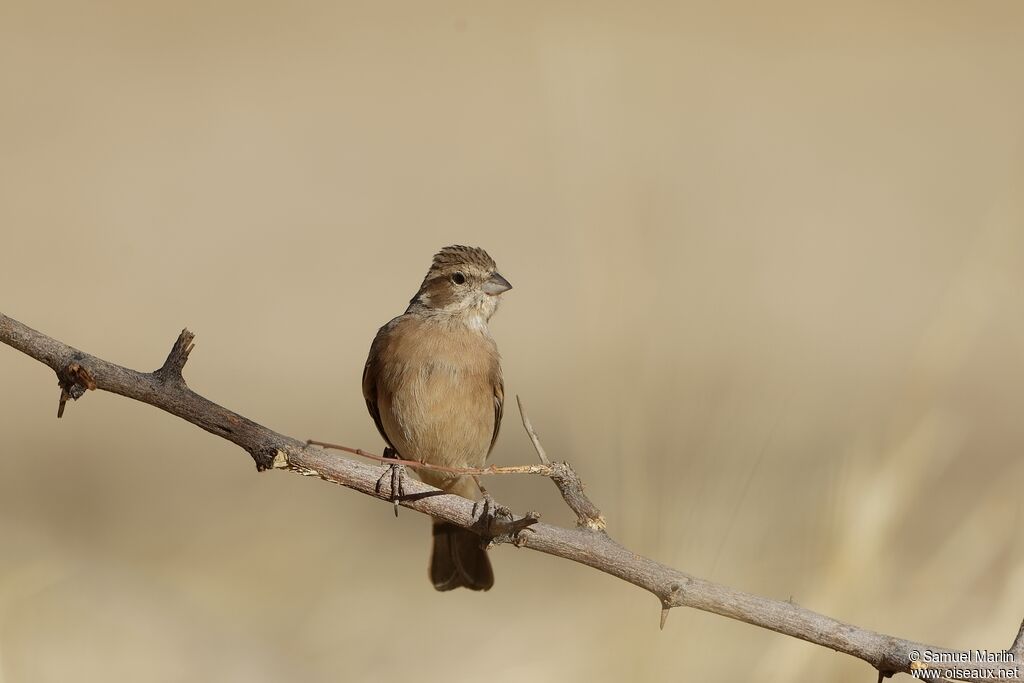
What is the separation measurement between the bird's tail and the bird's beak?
40.1 inches

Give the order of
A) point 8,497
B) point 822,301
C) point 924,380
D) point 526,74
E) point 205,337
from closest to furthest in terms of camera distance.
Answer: point 924,380
point 8,497
point 205,337
point 822,301
point 526,74

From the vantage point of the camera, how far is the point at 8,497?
680 centimetres

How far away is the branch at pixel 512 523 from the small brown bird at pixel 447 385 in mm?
1647

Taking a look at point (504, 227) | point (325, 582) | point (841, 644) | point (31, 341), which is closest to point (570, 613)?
point (325, 582)

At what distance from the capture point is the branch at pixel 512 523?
8.20ft

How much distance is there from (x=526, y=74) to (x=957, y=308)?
9.70m

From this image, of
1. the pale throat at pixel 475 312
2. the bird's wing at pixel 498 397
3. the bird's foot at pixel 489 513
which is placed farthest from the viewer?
the pale throat at pixel 475 312

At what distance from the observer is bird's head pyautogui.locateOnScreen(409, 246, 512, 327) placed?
4977 millimetres

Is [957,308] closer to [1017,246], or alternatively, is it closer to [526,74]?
[1017,246]

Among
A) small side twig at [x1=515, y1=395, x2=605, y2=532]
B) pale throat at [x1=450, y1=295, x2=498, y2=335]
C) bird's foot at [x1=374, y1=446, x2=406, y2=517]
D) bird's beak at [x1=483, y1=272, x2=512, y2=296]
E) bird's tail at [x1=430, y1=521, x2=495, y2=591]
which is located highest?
bird's beak at [x1=483, y1=272, x2=512, y2=296]

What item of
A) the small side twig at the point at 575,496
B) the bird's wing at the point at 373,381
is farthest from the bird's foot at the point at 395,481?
the bird's wing at the point at 373,381

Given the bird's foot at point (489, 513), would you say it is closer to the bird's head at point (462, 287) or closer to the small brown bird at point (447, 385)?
the small brown bird at point (447, 385)

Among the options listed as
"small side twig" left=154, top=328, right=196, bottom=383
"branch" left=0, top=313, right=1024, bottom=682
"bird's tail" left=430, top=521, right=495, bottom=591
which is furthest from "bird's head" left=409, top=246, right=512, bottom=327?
"small side twig" left=154, top=328, right=196, bottom=383

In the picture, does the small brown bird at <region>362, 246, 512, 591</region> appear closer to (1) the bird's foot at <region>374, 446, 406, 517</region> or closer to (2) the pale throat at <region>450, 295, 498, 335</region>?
(2) the pale throat at <region>450, 295, 498, 335</region>
